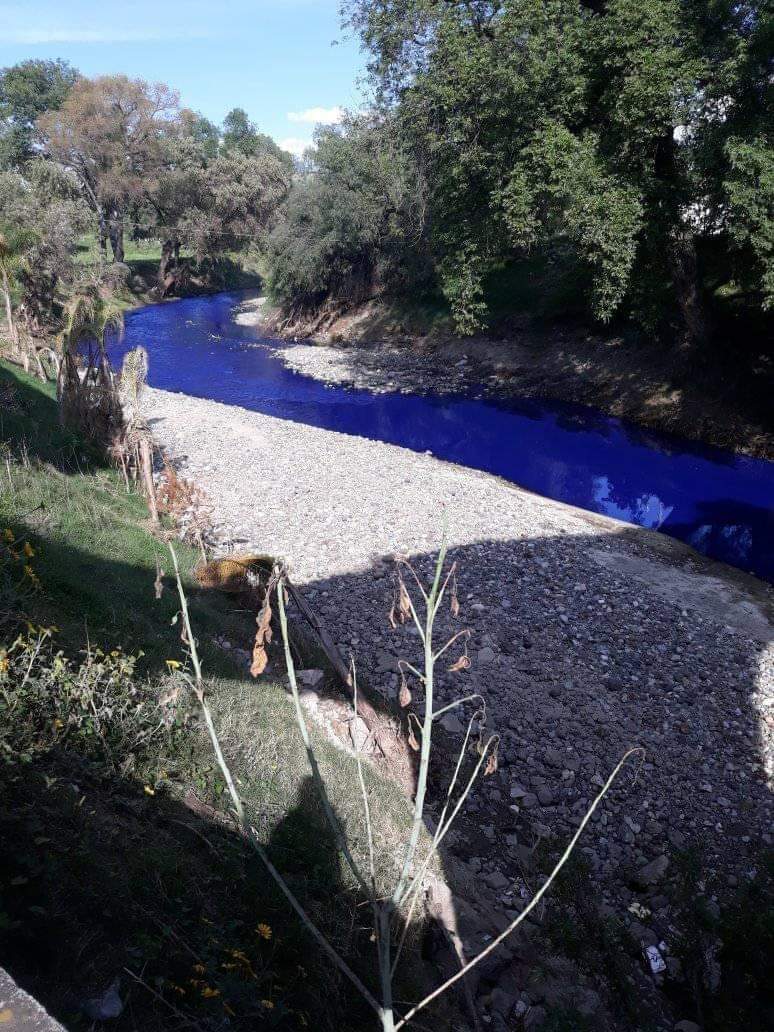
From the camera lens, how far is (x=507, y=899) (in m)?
5.40

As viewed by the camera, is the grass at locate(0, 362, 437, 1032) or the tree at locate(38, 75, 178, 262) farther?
the tree at locate(38, 75, 178, 262)

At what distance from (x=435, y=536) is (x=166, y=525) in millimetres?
4755

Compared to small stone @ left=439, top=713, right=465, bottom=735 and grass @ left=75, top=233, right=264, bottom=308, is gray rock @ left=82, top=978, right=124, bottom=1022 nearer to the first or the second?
small stone @ left=439, top=713, right=465, bottom=735

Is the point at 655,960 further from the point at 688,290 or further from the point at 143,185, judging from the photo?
the point at 143,185

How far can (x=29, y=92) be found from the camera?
58.8 m

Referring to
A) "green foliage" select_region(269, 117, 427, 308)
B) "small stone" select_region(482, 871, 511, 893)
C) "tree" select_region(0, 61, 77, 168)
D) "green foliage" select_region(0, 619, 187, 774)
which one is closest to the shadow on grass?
"green foliage" select_region(0, 619, 187, 774)

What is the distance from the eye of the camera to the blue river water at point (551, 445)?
51.6 feet

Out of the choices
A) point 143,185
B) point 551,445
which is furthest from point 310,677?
point 143,185

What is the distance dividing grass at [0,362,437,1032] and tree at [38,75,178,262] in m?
41.0

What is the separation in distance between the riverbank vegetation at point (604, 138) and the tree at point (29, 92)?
5422cm

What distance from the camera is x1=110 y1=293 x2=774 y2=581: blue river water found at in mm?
15732

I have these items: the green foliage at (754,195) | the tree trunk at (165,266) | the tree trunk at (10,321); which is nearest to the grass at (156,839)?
the tree trunk at (10,321)

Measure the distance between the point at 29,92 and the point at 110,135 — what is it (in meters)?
29.0

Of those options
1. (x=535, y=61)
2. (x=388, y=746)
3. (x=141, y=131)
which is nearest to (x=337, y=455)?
(x=535, y=61)
